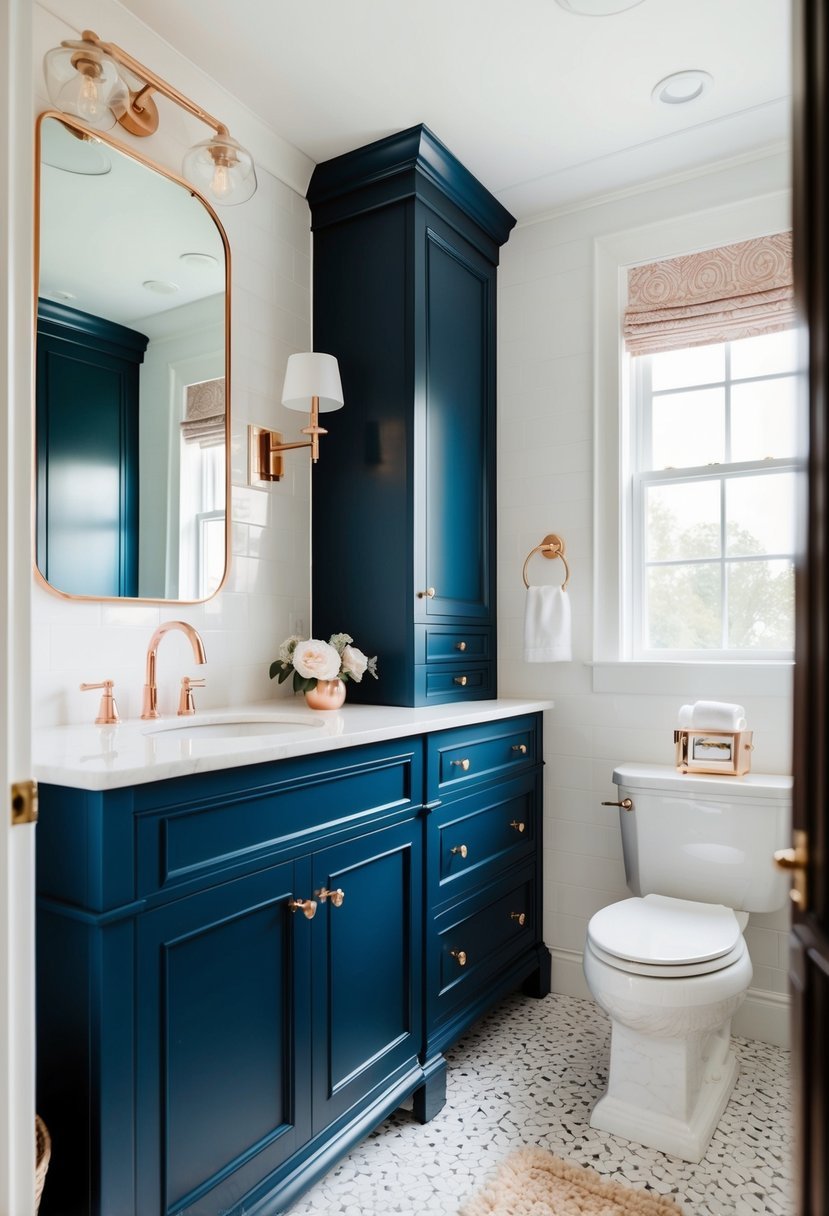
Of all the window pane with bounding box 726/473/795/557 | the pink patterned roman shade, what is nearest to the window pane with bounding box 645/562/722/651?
the window pane with bounding box 726/473/795/557

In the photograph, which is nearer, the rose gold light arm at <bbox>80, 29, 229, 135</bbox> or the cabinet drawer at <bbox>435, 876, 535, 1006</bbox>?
the rose gold light arm at <bbox>80, 29, 229, 135</bbox>

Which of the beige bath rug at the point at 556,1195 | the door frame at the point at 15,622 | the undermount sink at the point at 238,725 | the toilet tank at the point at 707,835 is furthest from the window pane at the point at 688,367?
the beige bath rug at the point at 556,1195

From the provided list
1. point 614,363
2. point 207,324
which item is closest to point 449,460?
point 614,363

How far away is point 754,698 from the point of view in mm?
2357

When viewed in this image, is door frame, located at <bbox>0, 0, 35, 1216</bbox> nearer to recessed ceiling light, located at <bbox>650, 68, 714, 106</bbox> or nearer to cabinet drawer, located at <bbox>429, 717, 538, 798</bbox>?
cabinet drawer, located at <bbox>429, 717, 538, 798</bbox>

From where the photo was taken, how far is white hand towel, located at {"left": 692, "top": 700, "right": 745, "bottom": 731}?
2240 millimetres

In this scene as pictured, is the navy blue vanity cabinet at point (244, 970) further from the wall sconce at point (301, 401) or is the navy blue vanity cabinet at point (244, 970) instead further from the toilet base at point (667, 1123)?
the wall sconce at point (301, 401)

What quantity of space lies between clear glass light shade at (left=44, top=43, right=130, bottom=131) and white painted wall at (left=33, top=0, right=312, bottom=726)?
19cm

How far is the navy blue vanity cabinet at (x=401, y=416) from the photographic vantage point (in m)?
2.33

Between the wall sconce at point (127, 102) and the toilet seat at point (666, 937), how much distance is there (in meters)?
1.95

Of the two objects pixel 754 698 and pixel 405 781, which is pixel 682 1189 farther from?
pixel 754 698

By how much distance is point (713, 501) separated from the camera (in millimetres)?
2531

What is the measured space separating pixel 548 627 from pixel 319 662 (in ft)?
2.72

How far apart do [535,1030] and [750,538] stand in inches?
64.4
